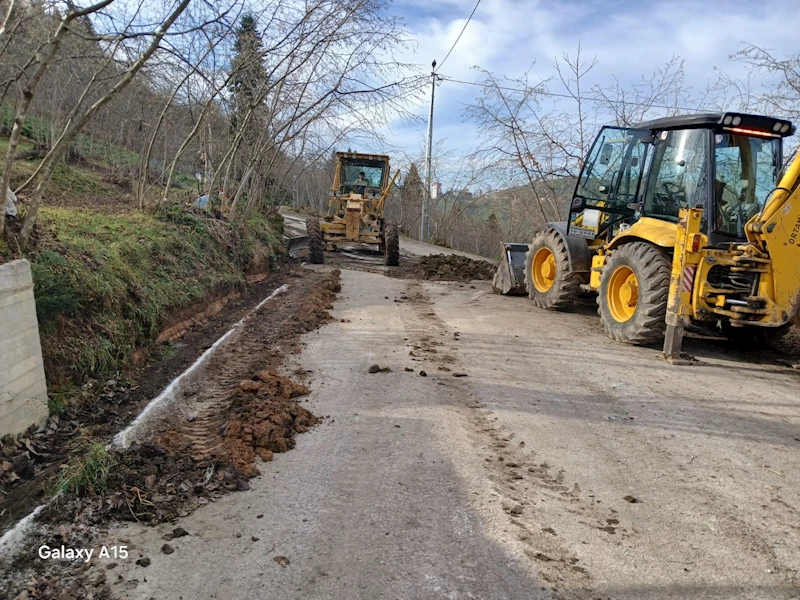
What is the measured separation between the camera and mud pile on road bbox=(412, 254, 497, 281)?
13.6 m

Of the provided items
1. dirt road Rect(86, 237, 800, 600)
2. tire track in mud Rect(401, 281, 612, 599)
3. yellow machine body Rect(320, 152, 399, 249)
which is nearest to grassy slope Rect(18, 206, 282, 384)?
dirt road Rect(86, 237, 800, 600)

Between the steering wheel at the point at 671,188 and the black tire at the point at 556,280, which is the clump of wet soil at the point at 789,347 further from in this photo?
the black tire at the point at 556,280

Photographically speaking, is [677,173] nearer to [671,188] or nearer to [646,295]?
[671,188]

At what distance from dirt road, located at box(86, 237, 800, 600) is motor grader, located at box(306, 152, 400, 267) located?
956 centimetres

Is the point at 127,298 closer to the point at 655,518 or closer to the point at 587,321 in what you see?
the point at 655,518

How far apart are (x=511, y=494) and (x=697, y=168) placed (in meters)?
5.21

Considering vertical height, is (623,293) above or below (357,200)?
below

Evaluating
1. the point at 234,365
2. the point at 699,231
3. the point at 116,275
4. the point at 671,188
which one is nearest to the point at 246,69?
the point at 116,275

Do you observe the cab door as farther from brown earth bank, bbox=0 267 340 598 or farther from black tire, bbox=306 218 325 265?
black tire, bbox=306 218 325 265

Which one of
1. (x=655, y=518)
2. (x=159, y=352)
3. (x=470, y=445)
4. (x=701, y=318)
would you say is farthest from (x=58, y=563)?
(x=701, y=318)

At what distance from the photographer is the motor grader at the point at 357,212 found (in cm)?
1571

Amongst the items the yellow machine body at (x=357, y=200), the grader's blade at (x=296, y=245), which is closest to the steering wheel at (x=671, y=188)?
the yellow machine body at (x=357, y=200)

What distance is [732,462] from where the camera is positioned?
→ 402 centimetres

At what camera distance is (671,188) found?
7.36m
